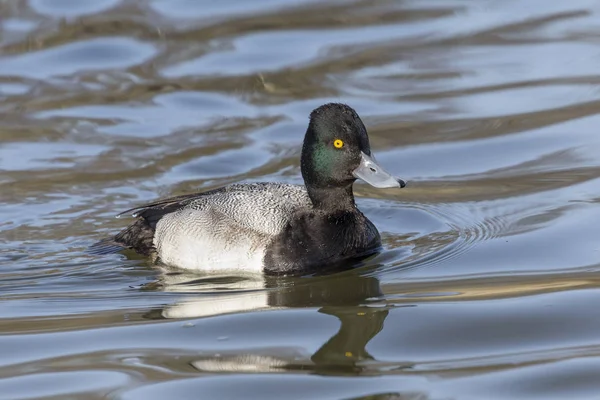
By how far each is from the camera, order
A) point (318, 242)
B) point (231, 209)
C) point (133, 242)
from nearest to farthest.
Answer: point (318, 242) < point (231, 209) < point (133, 242)

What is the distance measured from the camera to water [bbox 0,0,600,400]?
6.33 metres

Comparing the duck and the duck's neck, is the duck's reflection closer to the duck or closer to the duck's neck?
the duck

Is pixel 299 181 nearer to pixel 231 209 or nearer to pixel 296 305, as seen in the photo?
pixel 231 209

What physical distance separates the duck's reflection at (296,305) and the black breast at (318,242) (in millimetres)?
146

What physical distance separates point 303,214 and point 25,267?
199 cm

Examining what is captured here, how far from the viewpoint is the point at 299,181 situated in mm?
10523

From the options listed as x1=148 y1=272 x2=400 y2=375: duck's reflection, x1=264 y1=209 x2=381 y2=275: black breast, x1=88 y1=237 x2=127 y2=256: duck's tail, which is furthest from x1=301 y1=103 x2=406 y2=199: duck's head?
x1=88 y1=237 x2=127 y2=256: duck's tail

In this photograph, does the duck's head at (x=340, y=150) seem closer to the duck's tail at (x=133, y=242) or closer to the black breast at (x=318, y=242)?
the black breast at (x=318, y=242)

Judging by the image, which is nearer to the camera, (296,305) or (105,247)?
(296,305)

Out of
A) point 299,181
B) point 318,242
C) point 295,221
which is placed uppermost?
point 299,181

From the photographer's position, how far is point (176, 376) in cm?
618

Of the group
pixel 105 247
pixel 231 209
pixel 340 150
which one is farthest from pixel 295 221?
pixel 105 247

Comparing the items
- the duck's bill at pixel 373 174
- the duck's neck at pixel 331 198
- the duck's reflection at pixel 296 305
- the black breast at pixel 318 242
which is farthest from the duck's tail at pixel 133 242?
the duck's bill at pixel 373 174

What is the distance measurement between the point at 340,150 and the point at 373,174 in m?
0.28
